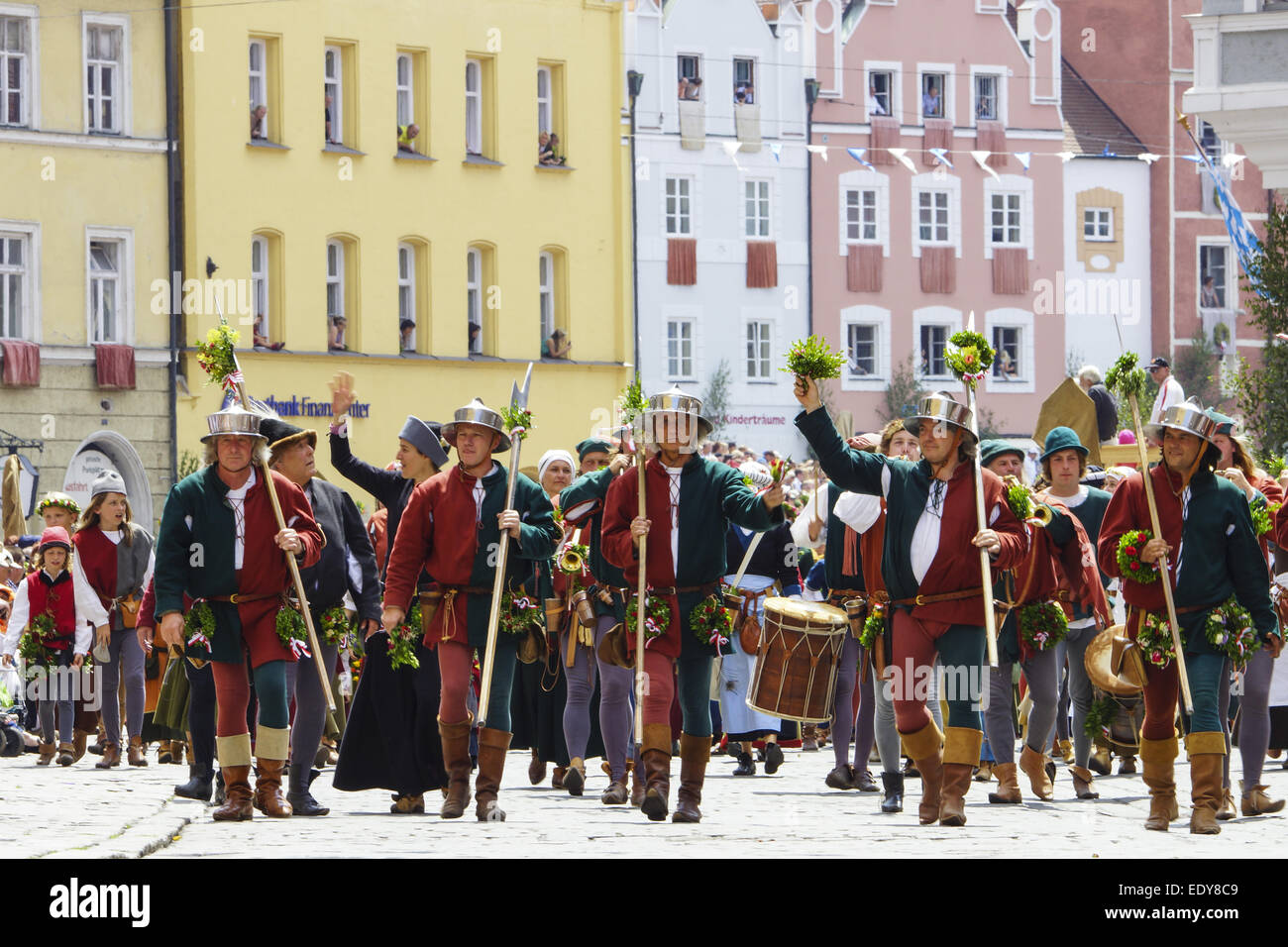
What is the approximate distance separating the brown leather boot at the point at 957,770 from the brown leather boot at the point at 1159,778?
0.79m

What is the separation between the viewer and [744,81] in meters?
53.3

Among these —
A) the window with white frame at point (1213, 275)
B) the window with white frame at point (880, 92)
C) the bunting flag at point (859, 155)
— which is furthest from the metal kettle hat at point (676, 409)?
the window with white frame at point (1213, 275)

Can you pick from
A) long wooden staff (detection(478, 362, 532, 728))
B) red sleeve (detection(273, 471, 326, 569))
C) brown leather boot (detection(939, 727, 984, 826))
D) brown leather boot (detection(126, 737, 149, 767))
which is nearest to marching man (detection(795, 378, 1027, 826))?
brown leather boot (detection(939, 727, 984, 826))

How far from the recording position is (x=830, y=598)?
14984 millimetres

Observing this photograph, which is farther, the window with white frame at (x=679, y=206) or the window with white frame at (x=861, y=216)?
Result: the window with white frame at (x=861, y=216)

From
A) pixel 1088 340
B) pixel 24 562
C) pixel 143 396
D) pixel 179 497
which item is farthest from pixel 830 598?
pixel 1088 340

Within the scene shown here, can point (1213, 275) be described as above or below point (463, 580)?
above

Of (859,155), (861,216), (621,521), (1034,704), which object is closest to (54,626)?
(621,521)

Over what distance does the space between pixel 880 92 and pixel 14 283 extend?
74.9 feet

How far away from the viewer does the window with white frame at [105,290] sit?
131 feet

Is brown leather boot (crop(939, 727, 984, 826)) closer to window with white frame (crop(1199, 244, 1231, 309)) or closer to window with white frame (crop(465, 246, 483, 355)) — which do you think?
window with white frame (crop(465, 246, 483, 355))

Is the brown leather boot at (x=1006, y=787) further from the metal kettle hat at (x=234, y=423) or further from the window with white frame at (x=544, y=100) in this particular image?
the window with white frame at (x=544, y=100)

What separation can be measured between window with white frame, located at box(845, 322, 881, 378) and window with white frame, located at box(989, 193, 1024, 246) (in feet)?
11.3

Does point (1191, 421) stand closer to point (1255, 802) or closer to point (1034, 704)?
point (1255, 802)
